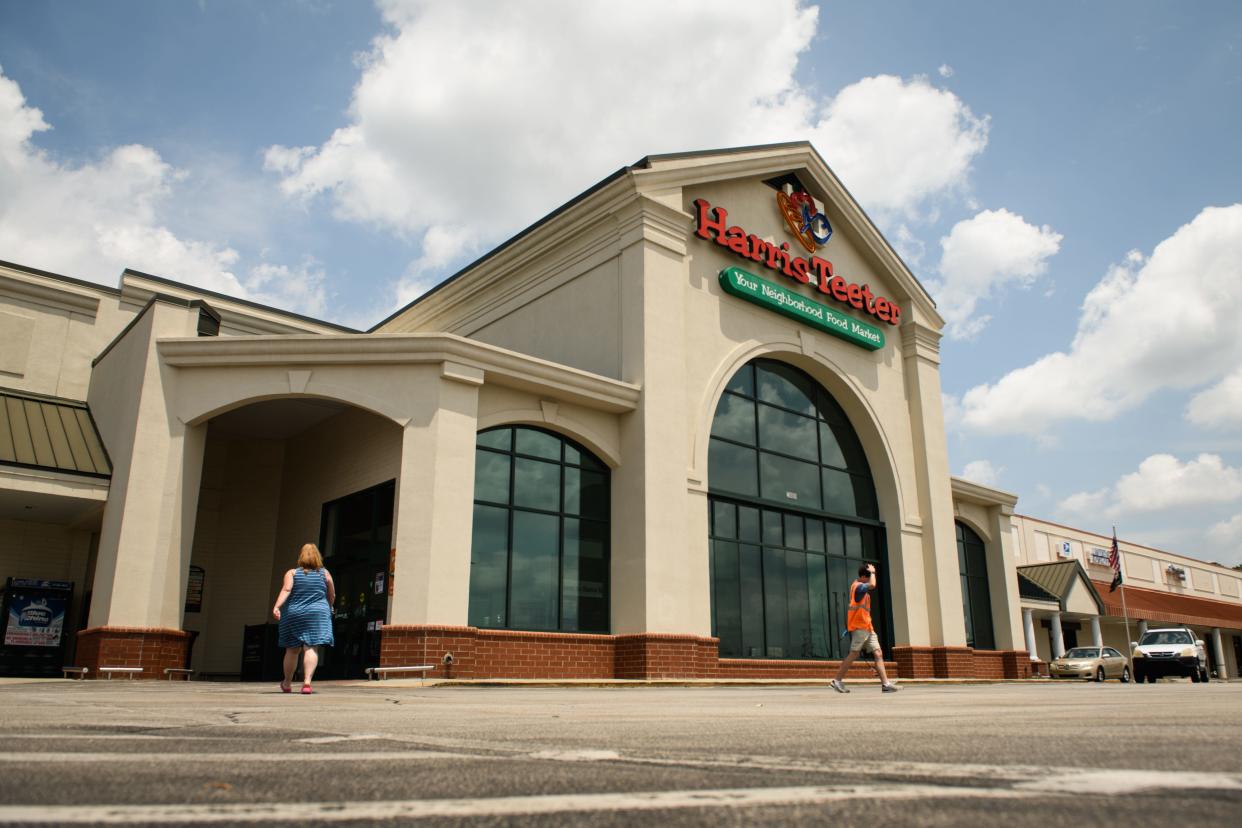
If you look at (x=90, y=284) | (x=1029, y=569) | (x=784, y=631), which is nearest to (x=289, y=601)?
(x=784, y=631)

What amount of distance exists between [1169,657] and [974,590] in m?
7.17

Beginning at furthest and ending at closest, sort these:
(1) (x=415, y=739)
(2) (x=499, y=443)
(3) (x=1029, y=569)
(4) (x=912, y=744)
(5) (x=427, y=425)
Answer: (3) (x=1029, y=569)
(2) (x=499, y=443)
(5) (x=427, y=425)
(1) (x=415, y=739)
(4) (x=912, y=744)

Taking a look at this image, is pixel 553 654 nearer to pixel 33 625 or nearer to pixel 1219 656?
pixel 33 625

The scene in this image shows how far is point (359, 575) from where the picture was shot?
1819 centimetres

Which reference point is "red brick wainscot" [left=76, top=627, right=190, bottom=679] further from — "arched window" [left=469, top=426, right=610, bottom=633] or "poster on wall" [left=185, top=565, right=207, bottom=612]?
"poster on wall" [left=185, top=565, right=207, bottom=612]

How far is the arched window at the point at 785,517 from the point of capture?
2042cm

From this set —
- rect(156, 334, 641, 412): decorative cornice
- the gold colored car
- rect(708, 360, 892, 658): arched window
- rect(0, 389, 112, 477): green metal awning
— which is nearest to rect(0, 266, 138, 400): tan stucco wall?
rect(0, 389, 112, 477): green metal awning

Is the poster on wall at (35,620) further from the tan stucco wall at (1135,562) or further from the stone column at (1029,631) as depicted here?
the tan stucco wall at (1135,562)

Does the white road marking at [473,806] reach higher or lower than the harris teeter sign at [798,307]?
lower

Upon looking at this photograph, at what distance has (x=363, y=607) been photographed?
695 inches

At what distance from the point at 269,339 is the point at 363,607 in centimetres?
537

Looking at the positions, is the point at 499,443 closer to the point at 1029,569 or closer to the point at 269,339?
the point at 269,339

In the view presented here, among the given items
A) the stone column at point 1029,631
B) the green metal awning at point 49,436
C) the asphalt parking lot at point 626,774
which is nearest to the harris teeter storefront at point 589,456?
the green metal awning at point 49,436

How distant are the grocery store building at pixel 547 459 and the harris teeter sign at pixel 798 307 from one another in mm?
94
